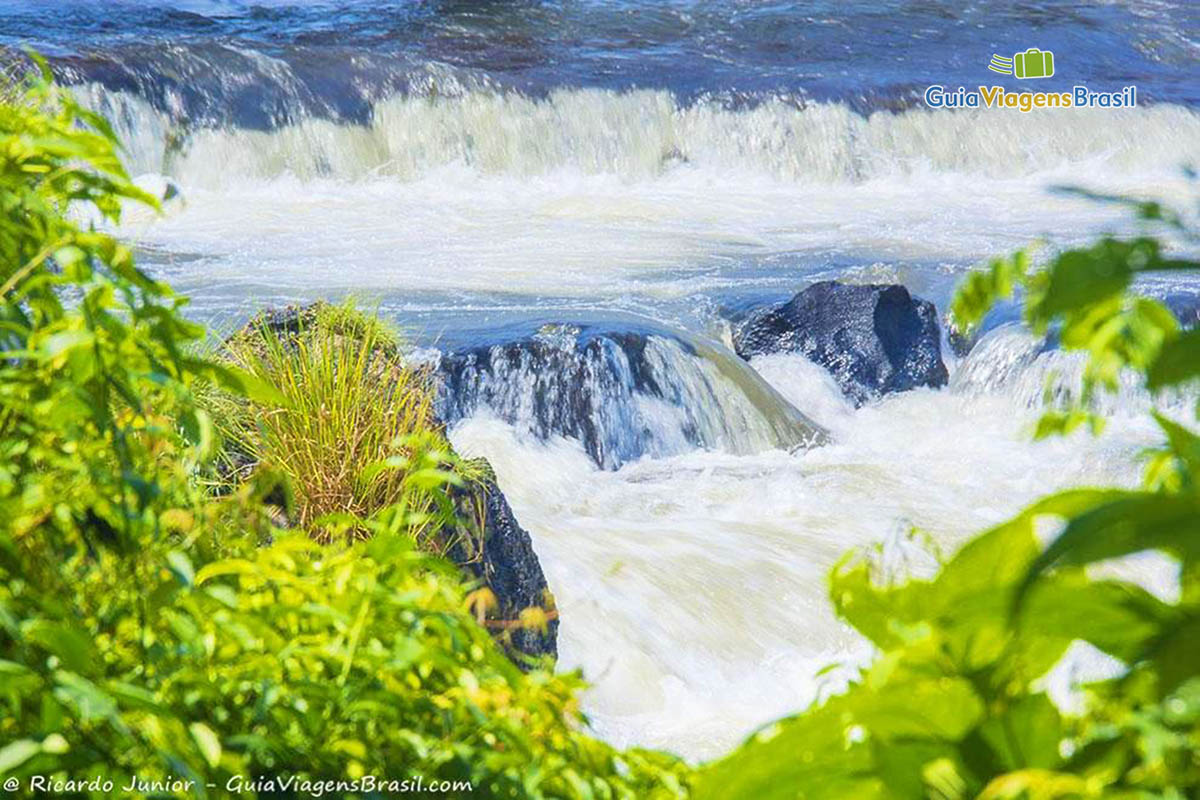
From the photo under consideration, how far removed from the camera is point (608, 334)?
9250mm

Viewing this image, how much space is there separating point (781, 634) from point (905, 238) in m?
9.08

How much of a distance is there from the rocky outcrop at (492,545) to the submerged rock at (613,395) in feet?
10.3

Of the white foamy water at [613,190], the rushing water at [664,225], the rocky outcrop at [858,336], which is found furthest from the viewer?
the white foamy water at [613,190]

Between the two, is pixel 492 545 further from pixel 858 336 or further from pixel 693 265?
pixel 693 265

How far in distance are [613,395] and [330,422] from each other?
4147 millimetres

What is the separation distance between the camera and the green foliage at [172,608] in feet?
4.38

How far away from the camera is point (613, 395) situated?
29.5ft

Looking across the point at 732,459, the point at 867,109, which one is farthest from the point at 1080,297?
the point at 867,109

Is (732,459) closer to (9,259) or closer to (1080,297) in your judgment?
(9,259)

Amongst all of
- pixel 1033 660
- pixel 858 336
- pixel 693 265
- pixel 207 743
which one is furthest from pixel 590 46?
pixel 1033 660

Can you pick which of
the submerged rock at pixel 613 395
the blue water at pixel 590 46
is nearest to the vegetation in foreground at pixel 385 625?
the submerged rock at pixel 613 395

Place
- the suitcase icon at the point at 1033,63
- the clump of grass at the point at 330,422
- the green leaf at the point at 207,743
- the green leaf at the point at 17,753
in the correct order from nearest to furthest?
the green leaf at the point at 17,753, the green leaf at the point at 207,743, the clump of grass at the point at 330,422, the suitcase icon at the point at 1033,63

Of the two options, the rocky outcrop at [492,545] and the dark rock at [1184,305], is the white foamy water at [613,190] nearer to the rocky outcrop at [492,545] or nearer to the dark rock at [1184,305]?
the dark rock at [1184,305]

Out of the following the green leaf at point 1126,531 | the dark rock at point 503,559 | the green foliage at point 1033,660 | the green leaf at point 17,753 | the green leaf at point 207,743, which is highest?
the green leaf at point 1126,531
